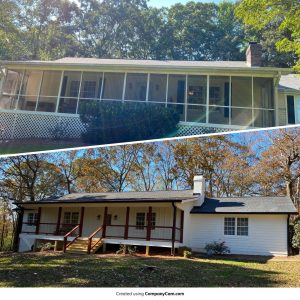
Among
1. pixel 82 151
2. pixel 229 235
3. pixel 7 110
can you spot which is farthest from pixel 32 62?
pixel 229 235

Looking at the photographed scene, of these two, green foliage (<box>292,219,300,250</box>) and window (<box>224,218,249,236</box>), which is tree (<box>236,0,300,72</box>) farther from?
window (<box>224,218,249,236</box>)

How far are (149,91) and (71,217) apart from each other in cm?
434

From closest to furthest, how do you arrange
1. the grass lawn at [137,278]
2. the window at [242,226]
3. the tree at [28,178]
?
1. the grass lawn at [137,278]
2. the tree at [28,178]
3. the window at [242,226]

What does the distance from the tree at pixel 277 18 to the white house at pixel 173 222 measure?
339 cm

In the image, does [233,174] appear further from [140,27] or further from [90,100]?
[90,100]

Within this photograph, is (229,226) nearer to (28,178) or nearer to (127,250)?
(127,250)

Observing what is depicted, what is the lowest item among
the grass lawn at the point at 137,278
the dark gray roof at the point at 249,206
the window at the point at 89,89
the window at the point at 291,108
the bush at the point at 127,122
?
the grass lawn at the point at 137,278

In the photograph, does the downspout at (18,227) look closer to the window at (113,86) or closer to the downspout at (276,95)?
the window at (113,86)

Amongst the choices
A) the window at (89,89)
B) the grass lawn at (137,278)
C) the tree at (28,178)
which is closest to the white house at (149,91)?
the window at (89,89)

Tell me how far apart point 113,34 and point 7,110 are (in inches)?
162

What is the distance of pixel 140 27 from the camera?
8414 mm

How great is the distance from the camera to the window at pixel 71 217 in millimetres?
12187

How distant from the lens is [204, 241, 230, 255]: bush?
929 cm

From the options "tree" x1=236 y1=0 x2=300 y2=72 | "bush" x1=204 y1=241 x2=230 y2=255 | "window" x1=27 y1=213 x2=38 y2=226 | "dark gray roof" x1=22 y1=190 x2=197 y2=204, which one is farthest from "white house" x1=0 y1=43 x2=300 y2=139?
"window" x1=27 y1=213 x2=38 y2=226
